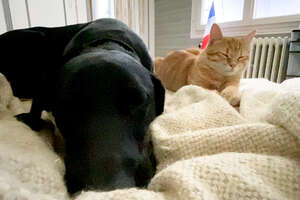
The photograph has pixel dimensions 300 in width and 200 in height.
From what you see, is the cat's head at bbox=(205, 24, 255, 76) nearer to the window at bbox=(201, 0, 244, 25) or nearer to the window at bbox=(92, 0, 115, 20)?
the window at bbox=(201, 0, 244, 25)

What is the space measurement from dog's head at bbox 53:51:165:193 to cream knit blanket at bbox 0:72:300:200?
1.8 inches

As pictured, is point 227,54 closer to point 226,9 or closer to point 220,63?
point 220,63

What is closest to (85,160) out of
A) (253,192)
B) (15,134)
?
(15,134)

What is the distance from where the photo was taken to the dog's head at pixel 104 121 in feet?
1.44

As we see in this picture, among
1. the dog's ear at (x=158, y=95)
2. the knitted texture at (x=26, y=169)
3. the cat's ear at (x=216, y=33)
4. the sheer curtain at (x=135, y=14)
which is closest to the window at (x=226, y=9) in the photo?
the sheer curtain at (x=135, y=14)

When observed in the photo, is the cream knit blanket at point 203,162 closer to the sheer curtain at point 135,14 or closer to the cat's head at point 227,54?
the cat's head at point 227,54

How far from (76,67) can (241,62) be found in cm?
106

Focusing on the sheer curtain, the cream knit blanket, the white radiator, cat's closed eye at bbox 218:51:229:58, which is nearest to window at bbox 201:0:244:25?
the white radiator

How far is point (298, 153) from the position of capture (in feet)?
1.36

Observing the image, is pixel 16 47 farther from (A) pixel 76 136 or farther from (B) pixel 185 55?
(B) pixel 185 55

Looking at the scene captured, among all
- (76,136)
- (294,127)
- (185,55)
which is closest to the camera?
(294,127)

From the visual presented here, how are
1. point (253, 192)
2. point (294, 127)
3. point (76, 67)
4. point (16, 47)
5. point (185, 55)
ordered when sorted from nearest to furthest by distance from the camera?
point (253, 192) < point (294, 127) < point (76, 67) < point (16, 47) < point (185, 55)

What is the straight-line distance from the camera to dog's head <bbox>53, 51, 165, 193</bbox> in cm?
44

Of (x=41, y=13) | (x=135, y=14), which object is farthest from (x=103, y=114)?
(x=135, y=14)
